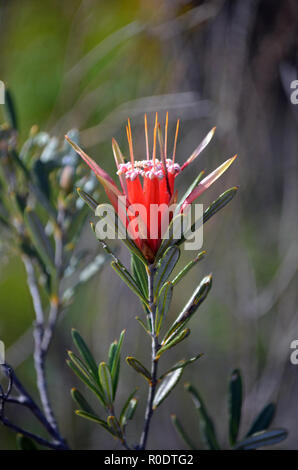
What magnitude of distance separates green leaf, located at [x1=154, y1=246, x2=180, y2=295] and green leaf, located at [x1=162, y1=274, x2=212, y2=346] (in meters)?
0.04

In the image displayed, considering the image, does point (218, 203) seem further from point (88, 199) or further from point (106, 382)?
point (106, 382)

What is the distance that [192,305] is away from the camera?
22.6 inches

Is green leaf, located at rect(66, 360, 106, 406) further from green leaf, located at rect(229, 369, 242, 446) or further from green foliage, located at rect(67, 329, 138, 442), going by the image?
green leaf, located at rect(229, 369, 242, 446)

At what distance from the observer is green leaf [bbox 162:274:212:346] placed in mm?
562

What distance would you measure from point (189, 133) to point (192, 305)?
124 cm

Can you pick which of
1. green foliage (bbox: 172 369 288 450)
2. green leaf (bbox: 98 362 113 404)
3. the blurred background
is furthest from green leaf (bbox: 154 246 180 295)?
the blurred background

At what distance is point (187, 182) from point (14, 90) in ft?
2.78

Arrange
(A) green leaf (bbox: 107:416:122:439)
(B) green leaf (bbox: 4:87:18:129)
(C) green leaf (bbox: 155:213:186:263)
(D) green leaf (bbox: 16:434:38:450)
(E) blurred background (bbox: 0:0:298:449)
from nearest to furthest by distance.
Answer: (C) green leaf (bbox: 155:213:186:263)
(A) green leaf (bbox: 107:416:122:439)
(D) green leaf (bbox: 16:434:38:450)
(B) green leaf (bbox: 4:87:18:129)
(E) blurred background (bbox: 0:0:298:449)

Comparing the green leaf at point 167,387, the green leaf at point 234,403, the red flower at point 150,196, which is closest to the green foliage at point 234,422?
the green leaf at point 234,403

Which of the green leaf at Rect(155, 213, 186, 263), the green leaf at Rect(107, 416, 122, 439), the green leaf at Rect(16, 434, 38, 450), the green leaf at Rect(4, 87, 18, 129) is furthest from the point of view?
the green leaf at Rect(4, 87, 18, 129)

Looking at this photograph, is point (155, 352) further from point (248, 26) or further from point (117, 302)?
point (248, 26)

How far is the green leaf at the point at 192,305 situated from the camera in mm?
562

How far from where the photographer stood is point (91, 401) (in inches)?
68.4

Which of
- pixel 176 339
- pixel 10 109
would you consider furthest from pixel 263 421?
pixel 10 109
